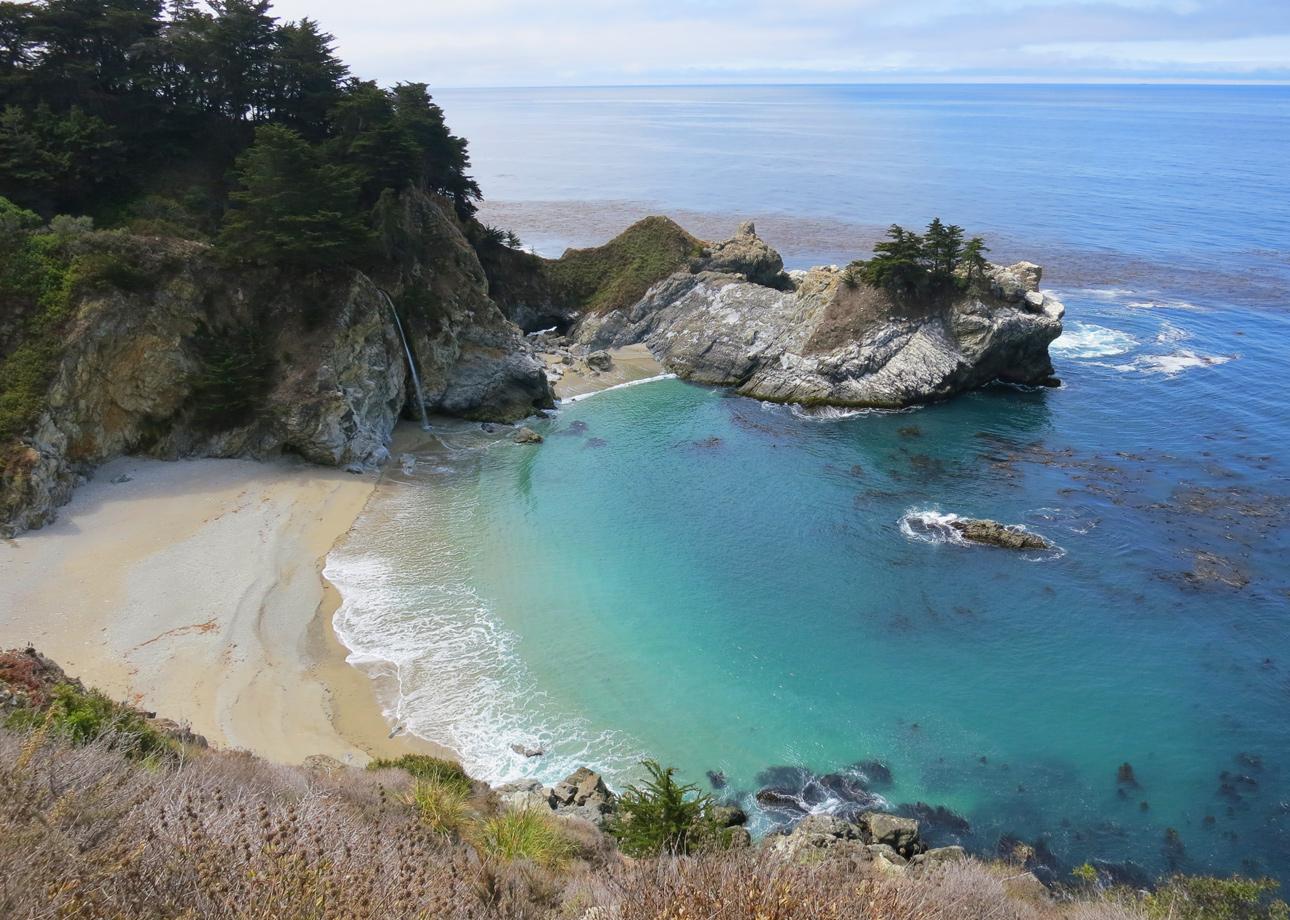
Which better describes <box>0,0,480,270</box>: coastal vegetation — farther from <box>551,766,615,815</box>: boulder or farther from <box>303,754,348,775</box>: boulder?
<box>551,766,615,815</box>: boulder

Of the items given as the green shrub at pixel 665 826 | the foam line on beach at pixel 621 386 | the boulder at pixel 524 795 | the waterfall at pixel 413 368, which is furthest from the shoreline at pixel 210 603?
the foam line on beach at pixel 621 386

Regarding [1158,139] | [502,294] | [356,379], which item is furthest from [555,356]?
[1158,139]

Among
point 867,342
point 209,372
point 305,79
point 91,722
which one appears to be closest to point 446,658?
point 91,722

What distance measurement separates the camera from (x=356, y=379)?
113 feet

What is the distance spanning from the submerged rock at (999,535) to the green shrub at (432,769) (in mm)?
20177

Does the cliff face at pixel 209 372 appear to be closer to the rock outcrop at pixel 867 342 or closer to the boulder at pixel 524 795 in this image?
the rock outcrop at pixel 867 342

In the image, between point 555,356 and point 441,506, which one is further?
point 555,356

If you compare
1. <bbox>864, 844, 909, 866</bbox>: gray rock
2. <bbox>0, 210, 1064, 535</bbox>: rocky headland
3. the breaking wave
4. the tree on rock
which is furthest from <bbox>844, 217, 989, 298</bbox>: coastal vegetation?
<bbox>864, 844, 909, 866</bbox>: gray rock

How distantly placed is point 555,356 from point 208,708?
3361 cm

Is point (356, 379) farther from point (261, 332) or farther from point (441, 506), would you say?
point (441, 506)

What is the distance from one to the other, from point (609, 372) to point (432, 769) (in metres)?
34.3

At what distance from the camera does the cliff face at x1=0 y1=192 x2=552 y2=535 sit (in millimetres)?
28656

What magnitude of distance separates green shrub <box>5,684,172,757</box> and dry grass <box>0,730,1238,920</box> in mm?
1093

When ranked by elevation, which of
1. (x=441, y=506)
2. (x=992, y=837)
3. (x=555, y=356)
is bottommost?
(x=992, y=837)
